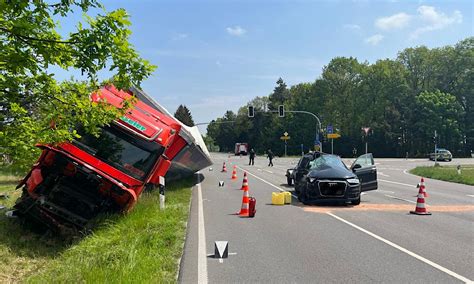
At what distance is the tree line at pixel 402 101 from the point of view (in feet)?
249

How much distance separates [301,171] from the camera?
1630cm

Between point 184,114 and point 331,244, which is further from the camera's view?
point 184,114

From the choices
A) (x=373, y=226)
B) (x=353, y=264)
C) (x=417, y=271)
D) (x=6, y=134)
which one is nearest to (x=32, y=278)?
(x=6, y=134)

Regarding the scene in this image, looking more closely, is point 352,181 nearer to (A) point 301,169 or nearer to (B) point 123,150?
(A) point 301,169

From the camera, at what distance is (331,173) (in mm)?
13859

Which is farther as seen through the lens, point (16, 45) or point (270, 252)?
point (270, 252)

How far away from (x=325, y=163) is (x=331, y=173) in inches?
46.0

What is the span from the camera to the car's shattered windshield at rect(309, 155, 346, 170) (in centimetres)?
1477

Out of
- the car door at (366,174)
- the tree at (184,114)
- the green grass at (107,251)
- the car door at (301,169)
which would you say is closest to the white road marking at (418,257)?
the green grass at (107,251)

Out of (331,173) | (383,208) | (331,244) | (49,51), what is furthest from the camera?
(331,173)

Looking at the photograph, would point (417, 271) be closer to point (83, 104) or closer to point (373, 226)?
point (373, 226)

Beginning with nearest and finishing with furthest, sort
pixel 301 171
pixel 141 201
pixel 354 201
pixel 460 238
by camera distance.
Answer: pixel 460 238, pixel 141 201, pixel 354 201, pixel 301 171

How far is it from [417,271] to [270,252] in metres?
2.37

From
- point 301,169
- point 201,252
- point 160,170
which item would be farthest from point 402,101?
point 201,252
